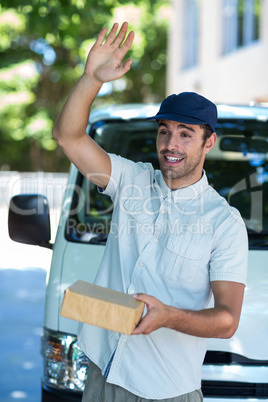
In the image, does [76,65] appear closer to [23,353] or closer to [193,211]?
→ [23,353]

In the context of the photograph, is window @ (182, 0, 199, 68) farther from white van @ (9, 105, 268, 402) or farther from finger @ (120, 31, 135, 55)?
finger @ (120, 31, 135, 55)

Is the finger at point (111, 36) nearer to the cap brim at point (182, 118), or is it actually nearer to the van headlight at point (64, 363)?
the cap brim at point (182, 118)

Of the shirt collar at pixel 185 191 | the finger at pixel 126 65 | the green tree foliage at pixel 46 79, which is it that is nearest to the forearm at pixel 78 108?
the finger at pixel 126 65

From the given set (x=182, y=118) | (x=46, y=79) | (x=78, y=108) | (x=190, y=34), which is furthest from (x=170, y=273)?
(x=46, y=79)

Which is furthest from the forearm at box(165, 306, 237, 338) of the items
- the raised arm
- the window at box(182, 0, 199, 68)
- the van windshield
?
the window at box(182, 0, 199, 68)

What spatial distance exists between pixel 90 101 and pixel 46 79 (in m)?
27.7

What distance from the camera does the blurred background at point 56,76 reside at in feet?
20.7

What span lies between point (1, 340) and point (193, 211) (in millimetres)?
4650

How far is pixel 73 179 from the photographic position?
3816 mm

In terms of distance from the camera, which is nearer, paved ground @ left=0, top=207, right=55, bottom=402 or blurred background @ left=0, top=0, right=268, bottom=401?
paved ground @ left=0, top=207, right=55, bottom=402

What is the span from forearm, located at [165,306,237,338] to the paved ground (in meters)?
3.29

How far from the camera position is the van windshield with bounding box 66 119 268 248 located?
364 cm

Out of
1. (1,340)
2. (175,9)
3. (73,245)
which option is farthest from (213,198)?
(175,9)

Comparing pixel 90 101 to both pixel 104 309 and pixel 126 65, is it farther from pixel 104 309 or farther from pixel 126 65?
pixel 104 309
